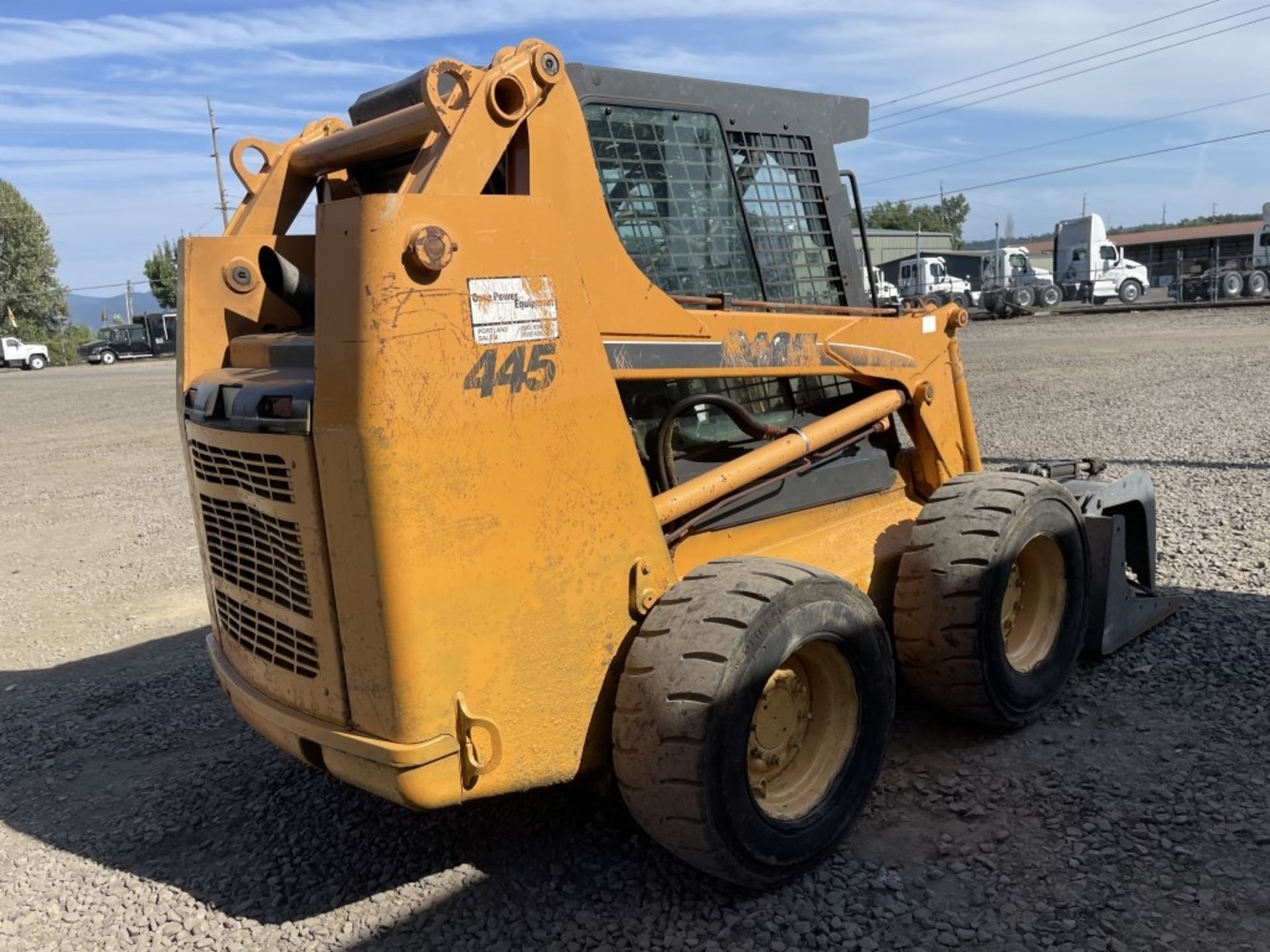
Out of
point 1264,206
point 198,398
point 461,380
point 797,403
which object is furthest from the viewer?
point 1264,206

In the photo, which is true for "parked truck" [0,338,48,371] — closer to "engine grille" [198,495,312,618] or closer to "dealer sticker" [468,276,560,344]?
"engine grille" [198,495,312,618]

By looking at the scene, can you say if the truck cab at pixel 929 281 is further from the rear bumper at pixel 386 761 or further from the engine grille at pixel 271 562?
the rear bumper at pixel 386 761

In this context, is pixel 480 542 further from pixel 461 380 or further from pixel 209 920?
pixel 209 920

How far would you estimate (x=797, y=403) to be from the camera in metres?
3.96

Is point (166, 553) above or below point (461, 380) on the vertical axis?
below

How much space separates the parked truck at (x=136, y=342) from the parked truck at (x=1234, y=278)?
44781 mm

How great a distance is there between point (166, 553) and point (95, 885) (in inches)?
208

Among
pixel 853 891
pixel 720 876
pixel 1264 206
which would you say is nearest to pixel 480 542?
pixel 720 876

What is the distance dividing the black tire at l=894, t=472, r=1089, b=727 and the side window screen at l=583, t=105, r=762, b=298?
3.65ft

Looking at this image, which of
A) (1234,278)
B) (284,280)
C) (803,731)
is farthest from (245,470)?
(1234,278)

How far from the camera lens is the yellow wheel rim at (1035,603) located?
414 cm

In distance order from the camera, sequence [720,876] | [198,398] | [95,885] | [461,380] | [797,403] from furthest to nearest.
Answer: [797,403]
[95,885]
[198,398]
[720,876]
[461,380]

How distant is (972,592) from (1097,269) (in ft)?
119

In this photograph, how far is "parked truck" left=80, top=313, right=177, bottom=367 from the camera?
171 ft
